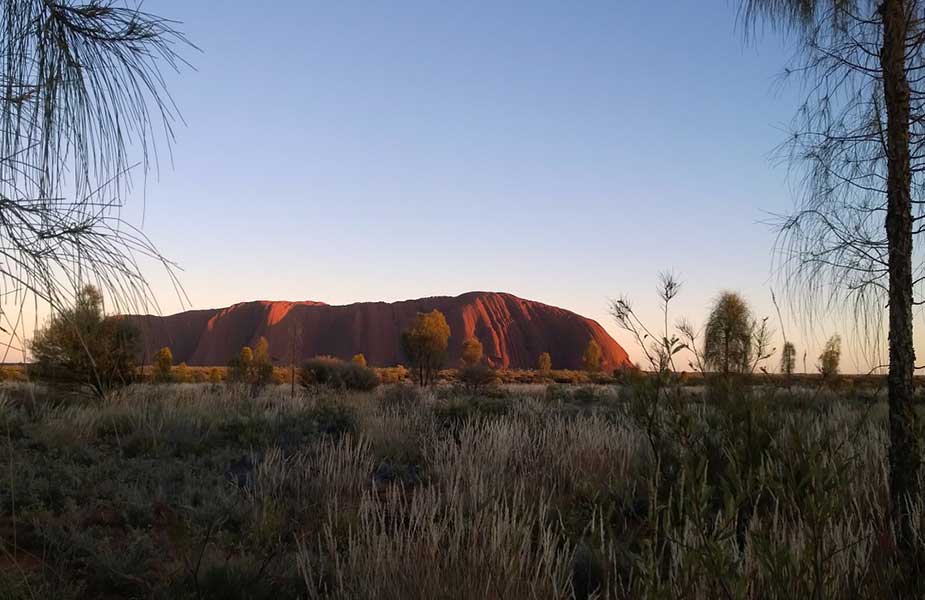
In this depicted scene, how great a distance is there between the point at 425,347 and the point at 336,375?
996 inches

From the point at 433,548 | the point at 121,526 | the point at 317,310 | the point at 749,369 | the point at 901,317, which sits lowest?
the point at 121,526

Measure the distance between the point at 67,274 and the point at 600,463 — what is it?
236 inches

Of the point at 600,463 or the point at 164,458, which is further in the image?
the point at 164,458

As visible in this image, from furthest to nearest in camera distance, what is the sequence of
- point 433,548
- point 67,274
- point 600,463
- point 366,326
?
point 366,326 < point 600,463 < point 433,548 < point 67,274

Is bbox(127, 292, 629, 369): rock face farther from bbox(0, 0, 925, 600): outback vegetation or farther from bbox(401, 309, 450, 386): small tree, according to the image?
bbox(0, 0, 925, 600): outback vegetation

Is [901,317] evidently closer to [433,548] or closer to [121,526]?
[433,548]

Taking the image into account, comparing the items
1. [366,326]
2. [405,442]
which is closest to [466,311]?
[366,326]

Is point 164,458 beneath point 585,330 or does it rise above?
beneath

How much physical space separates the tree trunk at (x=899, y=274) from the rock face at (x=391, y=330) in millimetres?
101200

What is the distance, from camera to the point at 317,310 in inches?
4742

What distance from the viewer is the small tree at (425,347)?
168ft

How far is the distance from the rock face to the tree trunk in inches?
3984

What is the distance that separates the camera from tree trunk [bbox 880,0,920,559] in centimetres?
396

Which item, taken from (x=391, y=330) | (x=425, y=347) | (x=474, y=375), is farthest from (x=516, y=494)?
(x=391, y=330)
